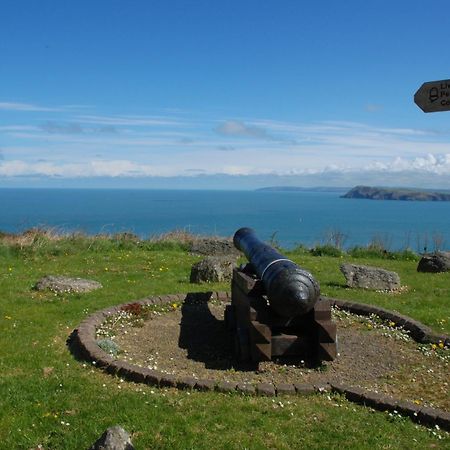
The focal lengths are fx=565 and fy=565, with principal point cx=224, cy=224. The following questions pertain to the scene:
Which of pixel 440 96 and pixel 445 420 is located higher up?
pixel 440 96

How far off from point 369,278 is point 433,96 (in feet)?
28.0

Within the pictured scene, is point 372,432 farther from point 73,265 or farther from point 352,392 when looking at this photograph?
point 73,265

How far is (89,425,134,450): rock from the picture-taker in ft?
13.9

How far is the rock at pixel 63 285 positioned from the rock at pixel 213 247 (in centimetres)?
750

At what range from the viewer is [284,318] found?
24.5 feet

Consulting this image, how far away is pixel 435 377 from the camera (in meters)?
7.27

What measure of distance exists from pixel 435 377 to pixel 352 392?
1.55m

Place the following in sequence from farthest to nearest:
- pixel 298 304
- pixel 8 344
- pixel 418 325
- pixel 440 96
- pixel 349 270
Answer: pixel 349 270 < pixel 418 325 < pixel 8 344 < pixel 298 304 < pixel 440 96

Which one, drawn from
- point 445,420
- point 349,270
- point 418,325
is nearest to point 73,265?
point 349,270

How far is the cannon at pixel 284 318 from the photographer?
23.4 ft

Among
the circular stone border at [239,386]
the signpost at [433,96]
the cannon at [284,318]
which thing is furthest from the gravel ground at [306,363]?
the signpost at [433,96]

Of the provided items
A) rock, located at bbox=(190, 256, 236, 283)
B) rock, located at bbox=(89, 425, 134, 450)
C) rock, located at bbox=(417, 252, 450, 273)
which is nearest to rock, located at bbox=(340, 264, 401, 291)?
rock, located at bbox=(190, 256, 236, 283)

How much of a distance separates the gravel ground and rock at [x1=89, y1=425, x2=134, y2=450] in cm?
277

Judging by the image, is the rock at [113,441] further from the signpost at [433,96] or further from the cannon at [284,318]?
the signpost at [433,96]
